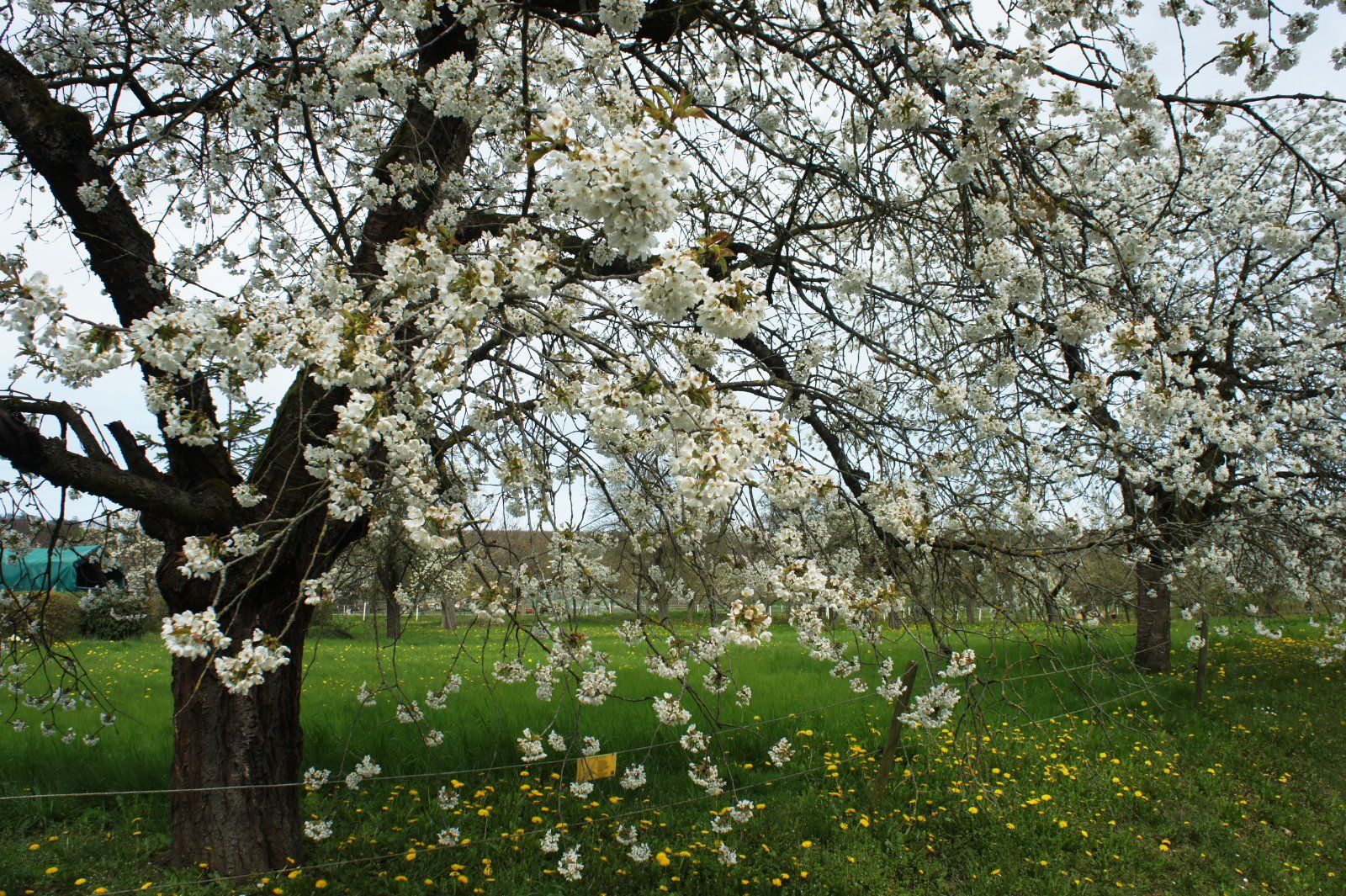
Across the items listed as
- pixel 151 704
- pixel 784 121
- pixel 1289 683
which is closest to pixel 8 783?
pixel 151 704

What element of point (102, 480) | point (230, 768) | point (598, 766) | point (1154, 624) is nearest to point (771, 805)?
point (598, 766)

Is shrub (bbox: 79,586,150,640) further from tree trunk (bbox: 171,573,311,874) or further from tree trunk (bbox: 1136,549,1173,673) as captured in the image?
tree trunk (bbox: 1136,549,1173,673)

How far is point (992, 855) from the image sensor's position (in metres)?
4.38

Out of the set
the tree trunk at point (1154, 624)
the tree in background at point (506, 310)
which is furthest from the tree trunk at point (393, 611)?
the tree trunk at point (1154, 624)

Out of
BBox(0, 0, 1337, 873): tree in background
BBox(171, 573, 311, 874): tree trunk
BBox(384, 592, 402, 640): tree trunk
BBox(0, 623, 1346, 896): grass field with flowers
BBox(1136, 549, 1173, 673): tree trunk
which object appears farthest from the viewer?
BBox(1136, 549, 1173, 673): tree trunk

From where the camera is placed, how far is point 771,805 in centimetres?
463

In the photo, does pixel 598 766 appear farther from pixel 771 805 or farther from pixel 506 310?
pixel 506 310

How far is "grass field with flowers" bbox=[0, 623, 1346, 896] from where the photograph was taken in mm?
3707

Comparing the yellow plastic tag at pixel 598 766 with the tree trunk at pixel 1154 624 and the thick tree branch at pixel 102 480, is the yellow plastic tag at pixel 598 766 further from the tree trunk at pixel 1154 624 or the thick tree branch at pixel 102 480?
the tree trunk at pixel 1154 624

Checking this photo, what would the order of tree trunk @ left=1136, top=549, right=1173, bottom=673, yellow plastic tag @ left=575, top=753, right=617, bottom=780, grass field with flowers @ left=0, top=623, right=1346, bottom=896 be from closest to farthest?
1. grass field with flowers @ left=0, top=623, right=1346, bottom=896
2. yellow plastic tag @ left=575, top=753, right=617, bottom=780
3. tree trunk @ left=1136, top=549, right=1173, bottom=673

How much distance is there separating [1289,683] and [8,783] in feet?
37.5

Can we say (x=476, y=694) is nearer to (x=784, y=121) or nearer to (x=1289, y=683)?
(x=784, y=121)

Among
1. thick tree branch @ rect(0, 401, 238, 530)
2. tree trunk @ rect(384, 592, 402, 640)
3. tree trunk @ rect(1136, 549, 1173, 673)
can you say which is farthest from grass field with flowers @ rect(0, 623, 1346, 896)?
tree trunk @ rect(1136, 549, 1173, 673)

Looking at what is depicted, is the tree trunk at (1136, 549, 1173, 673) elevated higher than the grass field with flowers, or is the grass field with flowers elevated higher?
the tree trunk at (1136, 549, 1173, 673)
